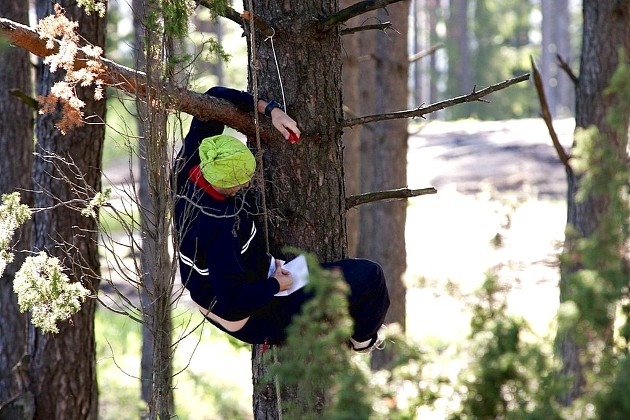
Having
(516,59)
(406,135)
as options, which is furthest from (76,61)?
(516,59)

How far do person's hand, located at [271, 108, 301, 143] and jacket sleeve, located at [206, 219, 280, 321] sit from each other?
518 millimetres

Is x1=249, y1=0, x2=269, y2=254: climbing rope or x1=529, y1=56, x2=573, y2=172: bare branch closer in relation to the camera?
x1=249, y1=0, x2=269, y2=254: climbing rope

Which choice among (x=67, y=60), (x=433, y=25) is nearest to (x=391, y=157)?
(x=67, y=60)

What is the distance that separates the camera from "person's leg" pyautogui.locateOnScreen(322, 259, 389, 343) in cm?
367

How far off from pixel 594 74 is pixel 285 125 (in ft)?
13.8

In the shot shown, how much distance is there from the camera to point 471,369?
212cm

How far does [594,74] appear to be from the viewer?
6863 mm

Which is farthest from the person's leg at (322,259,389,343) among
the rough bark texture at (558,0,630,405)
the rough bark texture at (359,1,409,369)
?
the rough bark texture at (359,1,409,369)

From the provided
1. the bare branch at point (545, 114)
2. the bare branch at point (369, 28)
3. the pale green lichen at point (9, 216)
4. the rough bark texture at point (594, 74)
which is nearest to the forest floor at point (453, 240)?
the bare branch at point (545, 114)

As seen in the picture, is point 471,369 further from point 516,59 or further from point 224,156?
point 516,59

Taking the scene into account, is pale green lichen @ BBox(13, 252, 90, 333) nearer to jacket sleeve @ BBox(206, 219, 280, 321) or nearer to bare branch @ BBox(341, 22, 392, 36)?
jacket sleeve @ BBox(206, 219, 280, 321)

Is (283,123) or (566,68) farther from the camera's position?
(566,68)

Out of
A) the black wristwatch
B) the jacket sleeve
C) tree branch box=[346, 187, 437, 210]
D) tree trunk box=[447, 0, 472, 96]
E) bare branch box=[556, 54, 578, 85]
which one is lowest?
the jacket sleeve

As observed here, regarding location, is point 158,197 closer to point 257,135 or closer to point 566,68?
point 257,135
